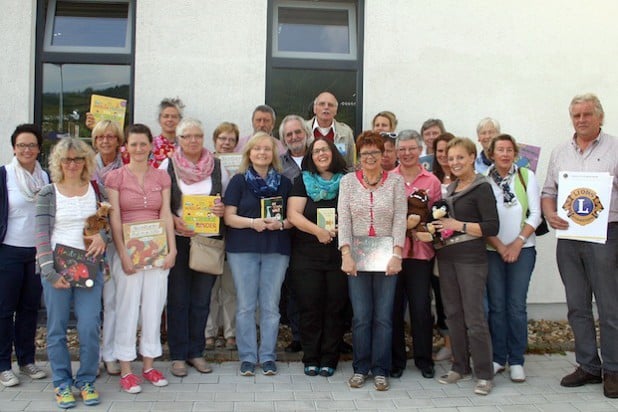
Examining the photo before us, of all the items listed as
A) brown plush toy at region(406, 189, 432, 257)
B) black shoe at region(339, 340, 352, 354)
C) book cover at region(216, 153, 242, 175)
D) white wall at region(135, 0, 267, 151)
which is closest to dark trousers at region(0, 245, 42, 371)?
book cover at region(216, 153, 242, 175)

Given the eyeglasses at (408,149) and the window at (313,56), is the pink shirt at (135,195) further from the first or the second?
the window at (313,56)

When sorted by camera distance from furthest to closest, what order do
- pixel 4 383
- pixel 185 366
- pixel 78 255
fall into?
pixel 185 366, pixel 4 383, pixel 78 255

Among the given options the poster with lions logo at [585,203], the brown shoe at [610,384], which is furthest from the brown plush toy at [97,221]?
the brown shoe at [610,384]

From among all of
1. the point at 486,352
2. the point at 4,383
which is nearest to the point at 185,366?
the point at 4,383

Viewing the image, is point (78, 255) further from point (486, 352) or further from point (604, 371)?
point (604, 371)

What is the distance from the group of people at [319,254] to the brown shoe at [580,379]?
0.02 meters

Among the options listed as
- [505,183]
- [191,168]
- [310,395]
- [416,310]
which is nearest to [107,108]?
[191,168]

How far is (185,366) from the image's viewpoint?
4.96m

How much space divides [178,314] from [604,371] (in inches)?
141

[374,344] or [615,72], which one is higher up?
[615,72]

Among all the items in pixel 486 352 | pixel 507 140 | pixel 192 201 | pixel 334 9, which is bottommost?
pixel 486 352

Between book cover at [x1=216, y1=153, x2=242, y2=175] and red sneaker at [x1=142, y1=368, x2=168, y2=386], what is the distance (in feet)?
6.08

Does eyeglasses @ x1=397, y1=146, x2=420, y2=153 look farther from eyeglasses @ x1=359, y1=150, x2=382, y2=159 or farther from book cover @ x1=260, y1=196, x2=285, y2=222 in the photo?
book cover @ x1=260, y1=196, x2=285, y2=222

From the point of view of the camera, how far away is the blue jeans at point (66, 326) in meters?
4.21
